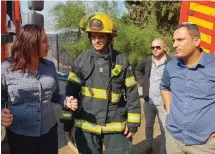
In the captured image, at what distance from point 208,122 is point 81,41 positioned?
590 centimetres

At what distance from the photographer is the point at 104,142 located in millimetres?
2889

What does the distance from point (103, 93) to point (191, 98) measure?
28.4 inches

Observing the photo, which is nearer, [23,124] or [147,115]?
[23,124]

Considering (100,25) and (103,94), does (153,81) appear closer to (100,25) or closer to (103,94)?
(103,94)

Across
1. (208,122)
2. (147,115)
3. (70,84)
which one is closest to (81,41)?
(147,115)

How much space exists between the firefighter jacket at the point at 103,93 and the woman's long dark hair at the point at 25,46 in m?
0.47

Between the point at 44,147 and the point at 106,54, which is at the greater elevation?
the point at 106,54

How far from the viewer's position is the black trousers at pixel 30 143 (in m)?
2.58

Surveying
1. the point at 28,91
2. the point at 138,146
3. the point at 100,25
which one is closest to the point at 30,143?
the point at 28,91

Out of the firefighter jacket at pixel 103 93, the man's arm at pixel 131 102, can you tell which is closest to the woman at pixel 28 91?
the firefighter jacket at pixel 103 93

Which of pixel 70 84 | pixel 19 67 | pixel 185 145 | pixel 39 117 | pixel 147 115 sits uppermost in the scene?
pixel 19 67

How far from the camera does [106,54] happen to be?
2828mm

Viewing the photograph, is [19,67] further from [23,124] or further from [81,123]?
[81,123]

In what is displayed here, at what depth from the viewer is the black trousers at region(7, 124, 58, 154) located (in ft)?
8.48
